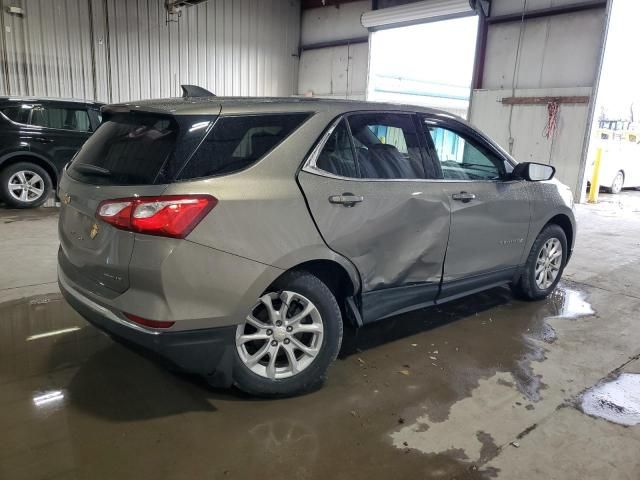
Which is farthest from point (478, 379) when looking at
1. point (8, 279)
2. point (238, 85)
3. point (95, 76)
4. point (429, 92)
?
point (429, 92)

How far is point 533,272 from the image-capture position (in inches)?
165

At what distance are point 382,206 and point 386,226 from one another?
12 cm

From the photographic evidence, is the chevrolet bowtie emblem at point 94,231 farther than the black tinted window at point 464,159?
No

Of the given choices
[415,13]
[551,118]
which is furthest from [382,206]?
[415,13]

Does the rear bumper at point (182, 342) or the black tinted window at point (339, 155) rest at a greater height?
the black tinted window at point (339, 155)

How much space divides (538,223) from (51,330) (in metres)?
3.70

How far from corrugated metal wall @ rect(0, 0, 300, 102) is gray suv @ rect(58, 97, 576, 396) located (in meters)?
10.1

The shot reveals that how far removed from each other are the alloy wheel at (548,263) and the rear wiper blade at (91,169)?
3381 millimetres

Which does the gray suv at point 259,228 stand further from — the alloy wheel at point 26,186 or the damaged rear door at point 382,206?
the alloy wheel at point 26,186

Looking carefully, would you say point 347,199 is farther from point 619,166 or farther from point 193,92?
point 619,166

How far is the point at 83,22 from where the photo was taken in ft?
37.7

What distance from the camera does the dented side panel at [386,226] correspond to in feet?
8.61

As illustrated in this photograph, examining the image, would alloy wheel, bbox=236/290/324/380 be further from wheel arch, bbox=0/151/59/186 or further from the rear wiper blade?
wheel arch, bbox=0/151/59/186

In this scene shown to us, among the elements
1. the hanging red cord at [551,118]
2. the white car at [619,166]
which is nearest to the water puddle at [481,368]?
the hanging red cord at [551,118]
